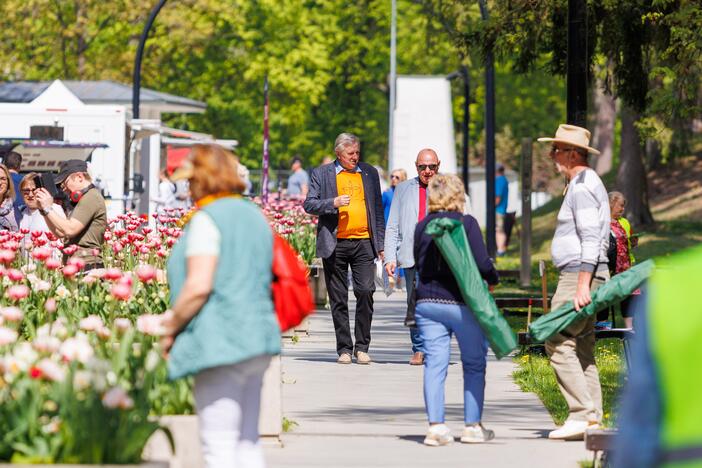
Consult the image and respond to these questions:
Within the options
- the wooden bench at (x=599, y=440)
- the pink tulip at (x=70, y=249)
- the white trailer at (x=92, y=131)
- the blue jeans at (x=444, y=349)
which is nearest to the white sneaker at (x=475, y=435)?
the blue jeans at (x=444, y=349)

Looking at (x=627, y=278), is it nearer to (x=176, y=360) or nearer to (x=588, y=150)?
(x=588, y=150)

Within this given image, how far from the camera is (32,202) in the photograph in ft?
45.6

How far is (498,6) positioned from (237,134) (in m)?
43.2

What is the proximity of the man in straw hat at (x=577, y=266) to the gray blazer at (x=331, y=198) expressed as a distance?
4.29 meters

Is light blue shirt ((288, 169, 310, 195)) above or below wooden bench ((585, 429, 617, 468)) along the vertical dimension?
above

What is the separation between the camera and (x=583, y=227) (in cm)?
894

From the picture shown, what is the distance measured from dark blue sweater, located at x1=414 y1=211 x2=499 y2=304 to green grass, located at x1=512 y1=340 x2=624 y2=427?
Result: 1187 mm

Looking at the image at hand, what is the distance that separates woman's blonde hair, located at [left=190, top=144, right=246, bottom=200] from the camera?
588 centimetres

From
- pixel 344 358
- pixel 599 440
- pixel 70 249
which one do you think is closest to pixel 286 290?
pixel 599 440

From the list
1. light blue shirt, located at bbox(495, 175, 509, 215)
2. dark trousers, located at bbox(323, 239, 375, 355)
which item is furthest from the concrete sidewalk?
light blue shirt, located at bbox(495, 175, 509, 215)

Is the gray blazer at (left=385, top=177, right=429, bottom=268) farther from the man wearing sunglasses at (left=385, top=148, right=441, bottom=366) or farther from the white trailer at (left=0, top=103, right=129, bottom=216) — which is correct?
the white trailer at (left=0, top=103, right=129, bottom=216)

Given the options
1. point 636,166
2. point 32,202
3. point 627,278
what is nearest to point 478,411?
point 627,278

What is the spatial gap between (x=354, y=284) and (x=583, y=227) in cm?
459

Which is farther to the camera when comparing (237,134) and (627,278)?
(237,134)
